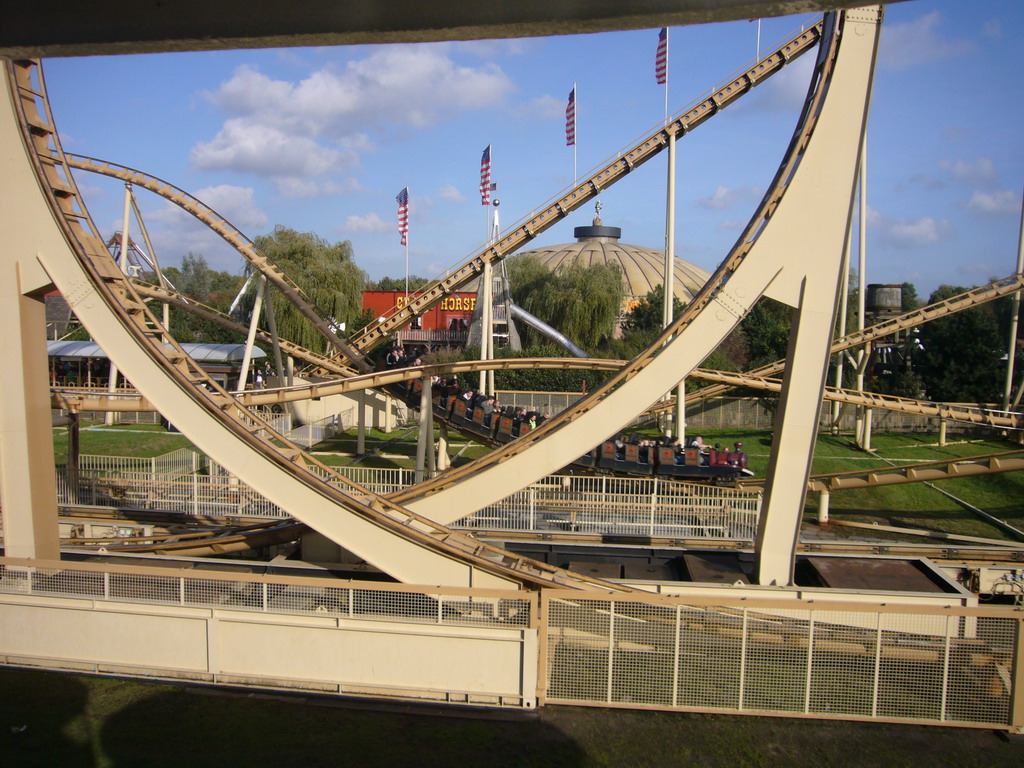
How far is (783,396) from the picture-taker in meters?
9.50

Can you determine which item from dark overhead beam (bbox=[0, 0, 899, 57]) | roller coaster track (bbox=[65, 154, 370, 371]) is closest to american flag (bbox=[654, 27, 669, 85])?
roller coaster track (bbox=[65, 154, 370, 371])

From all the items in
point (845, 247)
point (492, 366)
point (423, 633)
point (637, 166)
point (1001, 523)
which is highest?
point (637, 166)

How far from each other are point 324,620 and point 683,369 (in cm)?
494

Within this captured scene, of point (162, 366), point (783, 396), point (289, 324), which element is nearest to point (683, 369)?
point (783, 396)

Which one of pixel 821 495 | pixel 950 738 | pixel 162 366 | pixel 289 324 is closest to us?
pixel 950 738

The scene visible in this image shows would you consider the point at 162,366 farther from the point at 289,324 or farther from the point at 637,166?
the point at 289,324

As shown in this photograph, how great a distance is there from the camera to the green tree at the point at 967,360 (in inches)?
1308

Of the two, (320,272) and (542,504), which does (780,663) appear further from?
(320,272)

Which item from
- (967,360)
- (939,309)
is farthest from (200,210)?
(967,360)

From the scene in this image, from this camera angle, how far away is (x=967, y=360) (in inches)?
1324

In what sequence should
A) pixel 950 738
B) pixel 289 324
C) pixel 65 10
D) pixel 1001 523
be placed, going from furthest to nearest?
pixel 289 324, pixel 1001 523, pixel 950 738, pixel 65 10

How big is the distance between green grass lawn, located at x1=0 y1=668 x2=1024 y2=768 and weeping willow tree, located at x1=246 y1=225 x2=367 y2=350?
31.8m

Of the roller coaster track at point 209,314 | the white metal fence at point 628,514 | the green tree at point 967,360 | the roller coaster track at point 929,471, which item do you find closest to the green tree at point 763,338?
the green tree at point 967,360

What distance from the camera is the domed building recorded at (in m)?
63.4
